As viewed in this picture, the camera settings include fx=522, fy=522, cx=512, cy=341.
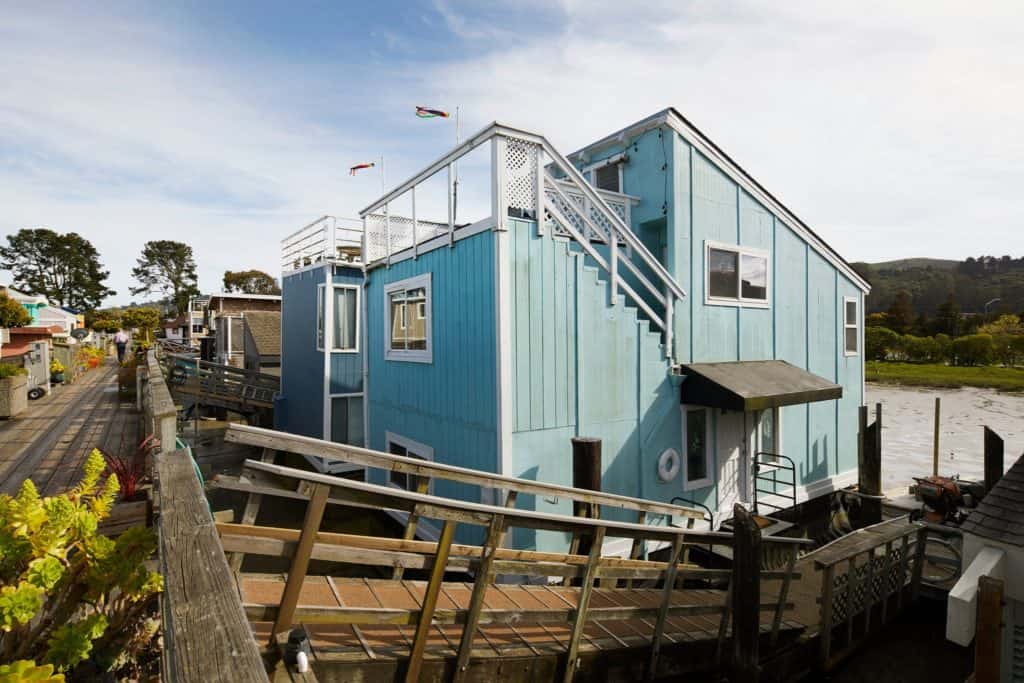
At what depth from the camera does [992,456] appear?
35.4ft

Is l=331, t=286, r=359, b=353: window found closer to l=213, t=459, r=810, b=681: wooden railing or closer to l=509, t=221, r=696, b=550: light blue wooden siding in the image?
l=509, t=221, r=696, b=550: light blue wooden siding

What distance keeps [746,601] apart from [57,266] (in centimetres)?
9252

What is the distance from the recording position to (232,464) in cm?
1352

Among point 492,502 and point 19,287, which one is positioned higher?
point 19,287

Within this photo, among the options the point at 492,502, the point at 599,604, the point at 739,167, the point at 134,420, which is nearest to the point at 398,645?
the point at 599,604

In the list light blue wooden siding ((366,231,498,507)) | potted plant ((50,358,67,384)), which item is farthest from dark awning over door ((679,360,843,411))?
potted plant ((50,358,67,384))

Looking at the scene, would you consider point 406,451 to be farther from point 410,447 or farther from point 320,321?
point 320,321

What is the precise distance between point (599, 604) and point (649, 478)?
12.9ft

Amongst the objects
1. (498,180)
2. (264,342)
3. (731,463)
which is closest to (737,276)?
(731,463)

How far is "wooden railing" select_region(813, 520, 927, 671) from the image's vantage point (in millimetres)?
5902

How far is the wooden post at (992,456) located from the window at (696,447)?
257 inches

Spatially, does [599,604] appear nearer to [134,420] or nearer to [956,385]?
[134,420]

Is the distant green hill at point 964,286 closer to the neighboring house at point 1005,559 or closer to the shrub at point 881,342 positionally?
the shrub at point 881,342

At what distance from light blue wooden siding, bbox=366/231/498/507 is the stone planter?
1053cm
